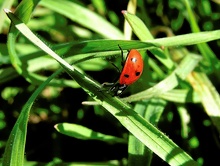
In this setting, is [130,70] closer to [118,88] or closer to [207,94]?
[118,88]

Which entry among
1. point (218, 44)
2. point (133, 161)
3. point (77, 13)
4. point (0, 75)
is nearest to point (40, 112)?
point (0, 75)

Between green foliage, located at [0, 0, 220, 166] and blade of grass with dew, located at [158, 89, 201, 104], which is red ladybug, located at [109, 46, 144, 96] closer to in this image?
green foliage, located at [0, 0, 220, 166]

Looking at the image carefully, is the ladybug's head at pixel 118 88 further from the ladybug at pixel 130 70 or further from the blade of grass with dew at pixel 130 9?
the blade of grass with dew at pixel 130 9

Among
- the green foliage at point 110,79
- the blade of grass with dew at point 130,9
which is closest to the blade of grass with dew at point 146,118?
the green foliage at point 110,79

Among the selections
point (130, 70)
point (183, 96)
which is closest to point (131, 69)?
point (130, 70)

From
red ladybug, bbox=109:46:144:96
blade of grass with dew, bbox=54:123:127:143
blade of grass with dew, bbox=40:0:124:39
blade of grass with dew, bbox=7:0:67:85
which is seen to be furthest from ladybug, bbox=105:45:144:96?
blade of grass with dew, bbox=40:0:124:39

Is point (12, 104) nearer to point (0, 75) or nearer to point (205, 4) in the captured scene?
point (0, 75)
